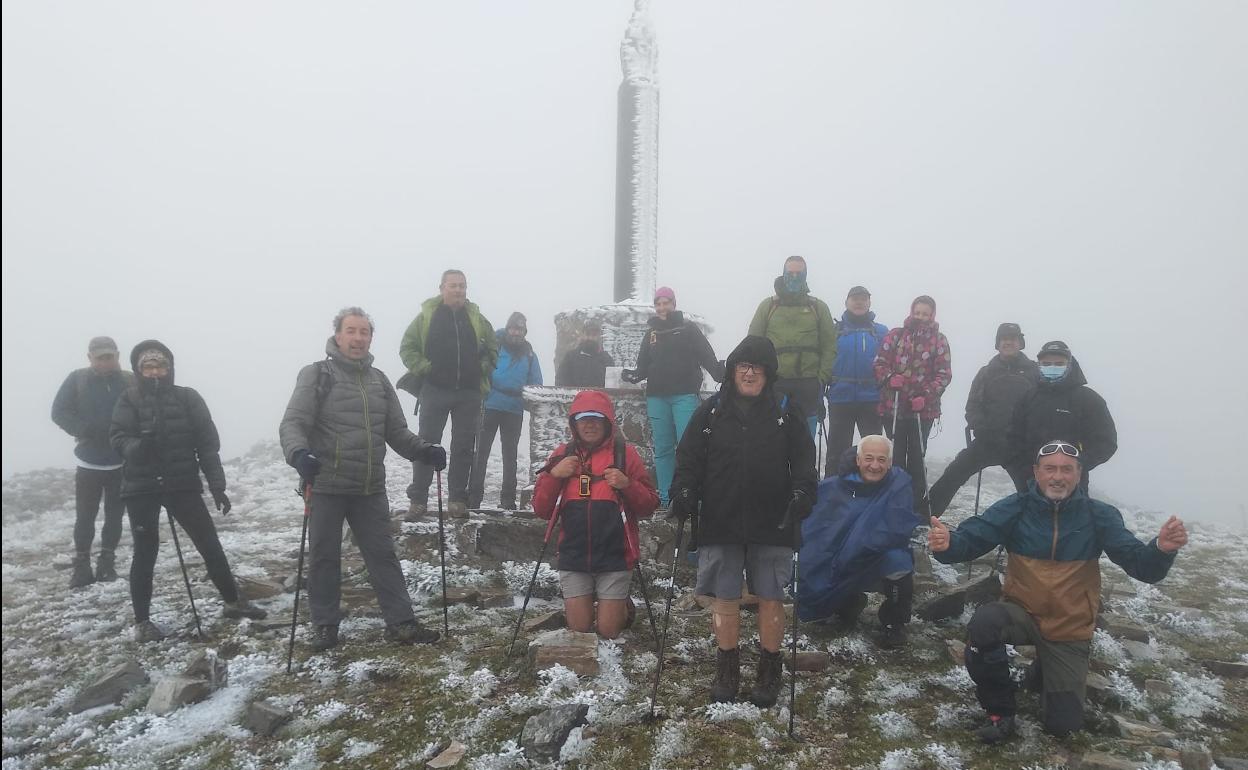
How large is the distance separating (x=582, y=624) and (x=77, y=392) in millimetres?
7024

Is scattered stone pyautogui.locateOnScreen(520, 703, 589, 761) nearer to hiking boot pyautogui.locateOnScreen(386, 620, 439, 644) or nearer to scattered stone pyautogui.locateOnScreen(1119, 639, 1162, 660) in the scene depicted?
hiking boot pyautogui.locateOnScreen(386, 620, 439, 644)

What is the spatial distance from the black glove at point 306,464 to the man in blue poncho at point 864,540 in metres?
4.26

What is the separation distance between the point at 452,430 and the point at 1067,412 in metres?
7.03

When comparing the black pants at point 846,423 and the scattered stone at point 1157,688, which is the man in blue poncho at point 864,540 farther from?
the black pants at point 846,423

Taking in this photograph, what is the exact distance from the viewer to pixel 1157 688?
16.0 feet

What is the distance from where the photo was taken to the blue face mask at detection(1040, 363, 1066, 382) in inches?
254

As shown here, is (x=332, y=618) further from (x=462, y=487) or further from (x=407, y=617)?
(x=462, y=487)

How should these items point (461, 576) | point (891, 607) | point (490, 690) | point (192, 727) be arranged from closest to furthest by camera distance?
point (192, 727) → point (490, 690) → point (891, 607) → point (461, 576)

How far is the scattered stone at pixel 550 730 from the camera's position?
406 cm

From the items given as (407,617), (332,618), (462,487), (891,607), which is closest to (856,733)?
(891,607)

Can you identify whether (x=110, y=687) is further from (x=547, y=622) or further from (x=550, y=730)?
(x=550, y=730)

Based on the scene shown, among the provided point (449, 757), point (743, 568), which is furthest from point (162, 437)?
point (743, 568)

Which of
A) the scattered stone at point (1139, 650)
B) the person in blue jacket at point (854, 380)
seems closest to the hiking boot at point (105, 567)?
the person in blue jacket at point (854, 380)

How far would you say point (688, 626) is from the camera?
610 centimetres
